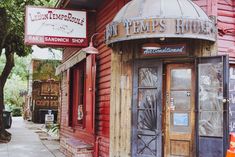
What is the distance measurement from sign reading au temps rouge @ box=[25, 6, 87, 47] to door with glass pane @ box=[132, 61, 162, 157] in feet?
7.25

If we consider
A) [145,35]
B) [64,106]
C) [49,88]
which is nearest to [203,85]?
[145,35]

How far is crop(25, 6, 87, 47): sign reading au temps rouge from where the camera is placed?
9.98m

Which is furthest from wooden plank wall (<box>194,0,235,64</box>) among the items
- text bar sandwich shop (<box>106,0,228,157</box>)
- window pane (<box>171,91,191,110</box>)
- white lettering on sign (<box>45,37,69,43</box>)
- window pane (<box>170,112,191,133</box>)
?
white lettering on sign (<box>45,37,69,43</box>)

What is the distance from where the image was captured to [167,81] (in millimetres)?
8719

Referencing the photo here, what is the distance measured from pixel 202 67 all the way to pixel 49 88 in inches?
1087

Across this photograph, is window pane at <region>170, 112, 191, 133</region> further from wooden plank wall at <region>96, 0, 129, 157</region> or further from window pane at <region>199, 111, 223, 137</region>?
wooden plank wall at <region>96, 0, 129, 157</region>

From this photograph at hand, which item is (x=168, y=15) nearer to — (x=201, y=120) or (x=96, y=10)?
(x=201, y=120)

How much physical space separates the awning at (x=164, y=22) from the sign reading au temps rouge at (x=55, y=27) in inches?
99.0

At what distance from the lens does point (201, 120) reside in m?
8.16

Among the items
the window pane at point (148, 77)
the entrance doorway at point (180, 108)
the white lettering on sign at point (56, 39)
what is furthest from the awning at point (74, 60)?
the entrance doorway at point (180, 108)

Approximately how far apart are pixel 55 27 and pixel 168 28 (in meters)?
3.72

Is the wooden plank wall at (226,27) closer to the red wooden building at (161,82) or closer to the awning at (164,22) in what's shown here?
the red wooden building at (161,82)

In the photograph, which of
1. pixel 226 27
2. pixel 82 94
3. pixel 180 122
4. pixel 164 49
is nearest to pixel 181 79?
pixel 164 49

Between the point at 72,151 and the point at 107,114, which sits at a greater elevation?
the point at 107,114
